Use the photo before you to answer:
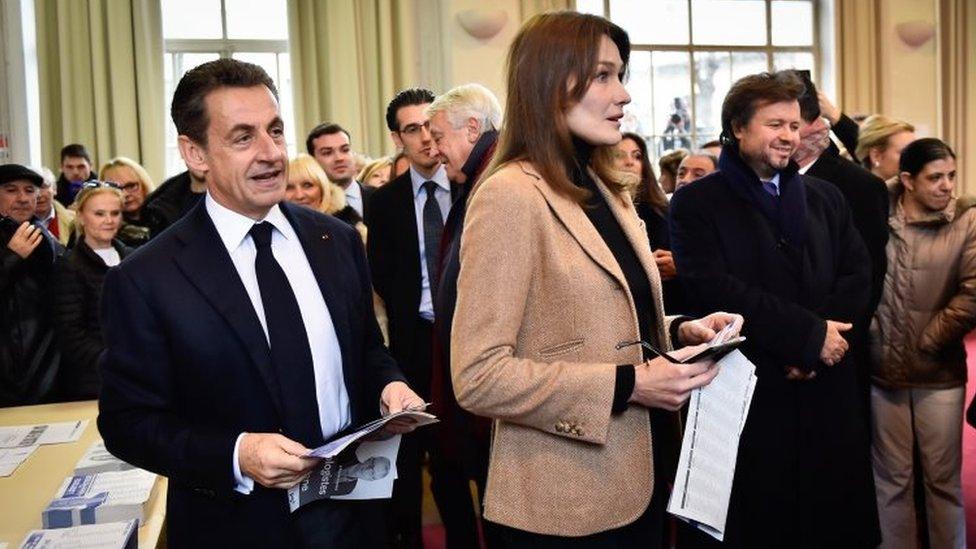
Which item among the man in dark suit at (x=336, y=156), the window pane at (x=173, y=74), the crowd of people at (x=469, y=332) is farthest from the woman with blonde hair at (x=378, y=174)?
the window pane at (x=173, y=74)

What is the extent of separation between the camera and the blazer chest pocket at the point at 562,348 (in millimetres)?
1565

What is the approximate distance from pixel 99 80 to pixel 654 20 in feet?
17.7

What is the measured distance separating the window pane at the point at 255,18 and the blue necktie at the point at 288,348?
739 centimetres

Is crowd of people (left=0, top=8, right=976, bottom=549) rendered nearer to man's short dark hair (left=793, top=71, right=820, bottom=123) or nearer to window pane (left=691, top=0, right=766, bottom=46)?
man's short dark hair (left=793, top=71, right=820, bottom=123)

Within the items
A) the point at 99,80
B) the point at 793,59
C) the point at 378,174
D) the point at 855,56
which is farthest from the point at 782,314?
the point at 793,59

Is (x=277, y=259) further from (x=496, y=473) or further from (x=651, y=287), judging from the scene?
(x=651, y=287)

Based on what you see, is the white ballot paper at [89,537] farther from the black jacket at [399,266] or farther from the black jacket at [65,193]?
the black jacket at [65,193]

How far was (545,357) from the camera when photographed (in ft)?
5.15

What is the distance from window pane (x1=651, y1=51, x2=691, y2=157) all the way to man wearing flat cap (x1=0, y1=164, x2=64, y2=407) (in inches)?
273

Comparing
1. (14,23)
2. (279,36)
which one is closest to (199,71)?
(14,23)

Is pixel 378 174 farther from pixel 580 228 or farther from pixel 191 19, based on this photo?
pixel 580 228

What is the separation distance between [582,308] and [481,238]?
0.21 meters

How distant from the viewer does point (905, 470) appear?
3279 millimetres

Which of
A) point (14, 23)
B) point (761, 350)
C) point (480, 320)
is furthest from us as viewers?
point (14, 23)
